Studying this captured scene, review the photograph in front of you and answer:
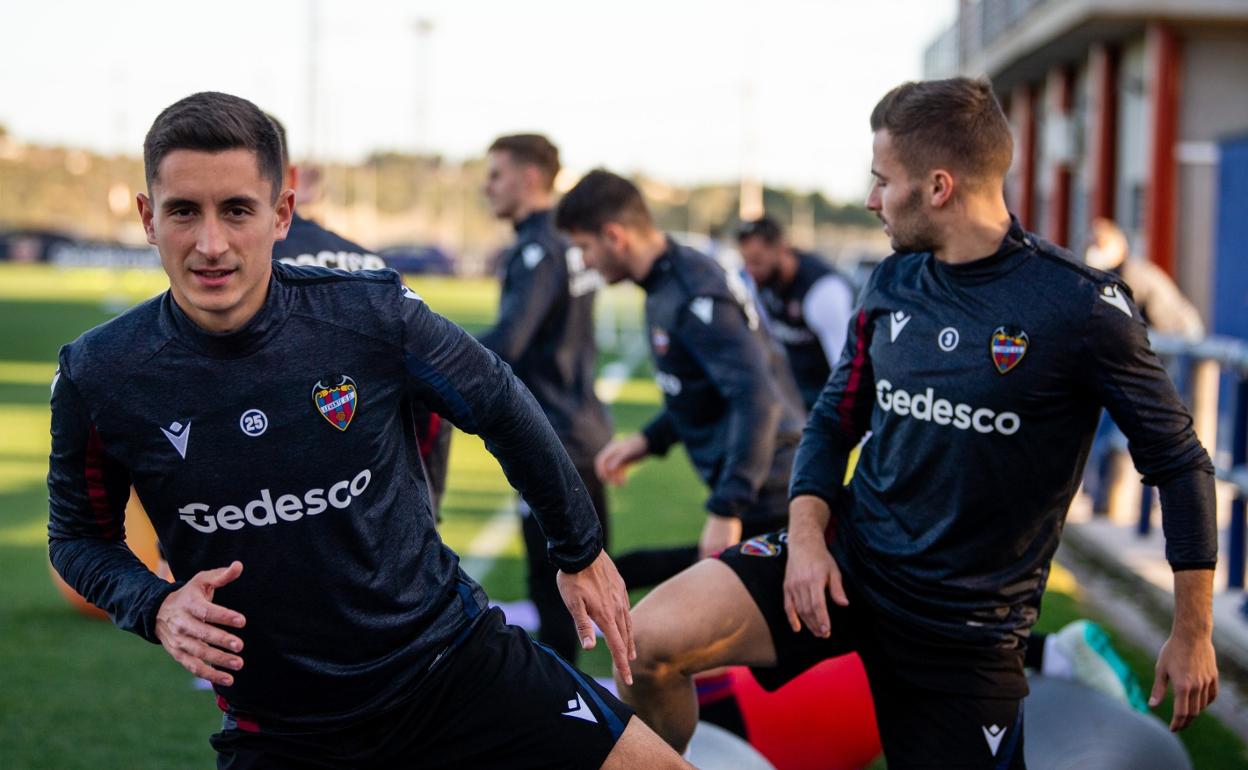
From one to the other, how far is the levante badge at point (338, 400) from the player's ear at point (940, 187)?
5.62 ft

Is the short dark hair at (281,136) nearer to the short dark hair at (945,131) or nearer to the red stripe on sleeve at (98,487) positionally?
the red stripe on sleeve at (98,487)

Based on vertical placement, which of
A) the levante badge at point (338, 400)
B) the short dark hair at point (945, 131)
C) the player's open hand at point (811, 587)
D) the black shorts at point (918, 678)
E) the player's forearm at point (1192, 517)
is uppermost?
the short dark hair at point (945, 131)

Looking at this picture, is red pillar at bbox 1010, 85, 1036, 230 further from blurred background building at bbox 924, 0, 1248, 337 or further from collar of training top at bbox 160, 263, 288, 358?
collar of training top at bbox 160, 263, 288, 358

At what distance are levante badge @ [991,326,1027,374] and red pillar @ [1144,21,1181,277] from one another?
1813 cm

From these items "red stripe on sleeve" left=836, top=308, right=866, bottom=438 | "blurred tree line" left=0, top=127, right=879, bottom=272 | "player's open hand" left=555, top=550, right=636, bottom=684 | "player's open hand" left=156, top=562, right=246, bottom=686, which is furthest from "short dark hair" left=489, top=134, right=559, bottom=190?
"blurred tree line" left=0, top=127, right=879, bottom=272

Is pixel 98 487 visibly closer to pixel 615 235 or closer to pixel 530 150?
pixel 615 235

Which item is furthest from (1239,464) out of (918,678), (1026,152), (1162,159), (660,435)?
(1026,152)

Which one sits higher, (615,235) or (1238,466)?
(615,235)

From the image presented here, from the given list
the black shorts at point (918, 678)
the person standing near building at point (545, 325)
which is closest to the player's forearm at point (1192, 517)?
the black shorts at point (918, 678)

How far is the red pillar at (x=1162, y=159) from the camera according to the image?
20.8 meters

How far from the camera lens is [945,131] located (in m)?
3.99

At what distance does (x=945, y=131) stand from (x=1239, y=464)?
420 centimetres

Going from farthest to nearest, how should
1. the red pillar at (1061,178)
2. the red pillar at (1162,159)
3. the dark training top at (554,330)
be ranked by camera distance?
1. the red pillar at (1061,178)
2. the red pillar at (1162,159)
3. the dark training top at (554,330)

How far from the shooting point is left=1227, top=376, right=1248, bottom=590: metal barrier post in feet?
24.1
